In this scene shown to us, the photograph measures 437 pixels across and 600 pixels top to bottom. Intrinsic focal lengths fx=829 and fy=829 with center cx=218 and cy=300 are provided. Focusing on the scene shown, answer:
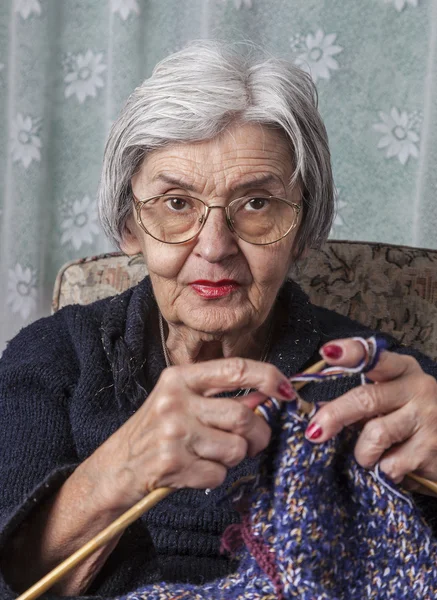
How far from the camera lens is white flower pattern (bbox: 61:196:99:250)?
2.15m

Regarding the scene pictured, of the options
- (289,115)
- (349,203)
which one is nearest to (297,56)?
(349,203)

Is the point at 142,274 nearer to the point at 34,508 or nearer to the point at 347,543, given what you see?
the point at 34,508

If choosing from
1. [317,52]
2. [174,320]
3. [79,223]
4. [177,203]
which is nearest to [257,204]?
[177,203]

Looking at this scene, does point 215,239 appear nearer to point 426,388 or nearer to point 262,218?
point 262,218

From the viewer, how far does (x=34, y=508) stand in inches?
42.8

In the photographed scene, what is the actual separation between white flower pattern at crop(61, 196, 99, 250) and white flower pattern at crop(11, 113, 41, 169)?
0.50 ft

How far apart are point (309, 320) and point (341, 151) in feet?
2.37

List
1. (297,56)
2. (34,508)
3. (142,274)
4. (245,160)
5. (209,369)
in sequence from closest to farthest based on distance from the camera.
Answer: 1. (209,369)
2. (34,508)
3. (245,160)
4. (142,274)
5. (297,56)

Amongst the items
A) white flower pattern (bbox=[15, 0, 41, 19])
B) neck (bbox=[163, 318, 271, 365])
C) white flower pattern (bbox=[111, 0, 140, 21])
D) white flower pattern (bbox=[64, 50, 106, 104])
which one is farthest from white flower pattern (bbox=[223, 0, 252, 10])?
neck (bbox=[163, 318, 271, 365])

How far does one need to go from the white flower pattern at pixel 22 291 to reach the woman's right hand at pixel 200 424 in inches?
49.7

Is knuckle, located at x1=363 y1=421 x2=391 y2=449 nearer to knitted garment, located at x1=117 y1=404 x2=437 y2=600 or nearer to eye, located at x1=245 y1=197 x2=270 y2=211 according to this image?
knitted garment, located at x1=117 y1=404 x2=437 y2=600

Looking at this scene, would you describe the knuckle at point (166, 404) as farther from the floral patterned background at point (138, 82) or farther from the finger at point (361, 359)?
the floral patterned background at point (138, 82)

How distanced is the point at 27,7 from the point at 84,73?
0.20 metres

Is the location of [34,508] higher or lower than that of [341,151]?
lower
